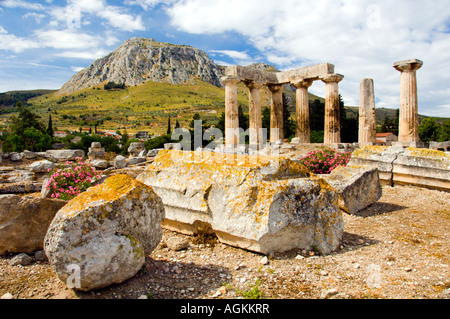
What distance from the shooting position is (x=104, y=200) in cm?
307

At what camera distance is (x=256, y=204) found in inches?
149

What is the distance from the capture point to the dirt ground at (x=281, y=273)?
9.80 ft

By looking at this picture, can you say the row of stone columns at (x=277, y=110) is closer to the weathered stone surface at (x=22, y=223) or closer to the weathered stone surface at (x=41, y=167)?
the weathered stone surface at (x=41, y=167)

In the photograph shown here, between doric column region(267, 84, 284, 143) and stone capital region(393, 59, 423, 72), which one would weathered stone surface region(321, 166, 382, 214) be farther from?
doric column region(267, 84, 284, 143)

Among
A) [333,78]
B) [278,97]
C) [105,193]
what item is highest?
[333,78]

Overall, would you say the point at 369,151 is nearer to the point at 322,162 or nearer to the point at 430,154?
the point at 430,154

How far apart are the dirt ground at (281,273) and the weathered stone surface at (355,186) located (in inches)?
46.5

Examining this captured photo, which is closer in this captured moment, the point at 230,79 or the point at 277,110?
the point at 230,79

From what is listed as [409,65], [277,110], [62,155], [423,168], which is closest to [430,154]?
[423,168]

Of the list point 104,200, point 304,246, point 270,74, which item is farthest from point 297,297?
point 270,74

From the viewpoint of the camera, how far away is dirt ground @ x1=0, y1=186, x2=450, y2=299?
2988 mm

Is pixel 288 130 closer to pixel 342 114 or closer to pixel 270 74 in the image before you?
pixel 342 114

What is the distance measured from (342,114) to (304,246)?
33057 millimetres

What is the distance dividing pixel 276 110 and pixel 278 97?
959 millimetres
